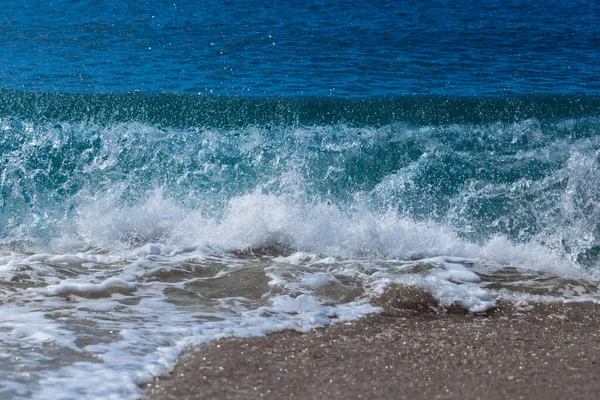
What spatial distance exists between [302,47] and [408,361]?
701cm

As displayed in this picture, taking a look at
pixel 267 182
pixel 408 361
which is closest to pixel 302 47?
pixel 267 182

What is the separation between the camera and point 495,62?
31.3 ft

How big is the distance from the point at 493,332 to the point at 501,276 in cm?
129

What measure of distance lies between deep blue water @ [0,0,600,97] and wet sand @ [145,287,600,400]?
4.25 m

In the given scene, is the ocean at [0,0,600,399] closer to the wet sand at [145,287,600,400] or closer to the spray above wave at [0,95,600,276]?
the spray above wave at [0,95,600,276]

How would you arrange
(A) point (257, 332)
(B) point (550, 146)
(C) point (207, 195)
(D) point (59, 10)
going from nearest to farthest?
(A) point (257, 332) → (C) point (207, 195) → (B) point (550, 146) → (D) point (59, 10)

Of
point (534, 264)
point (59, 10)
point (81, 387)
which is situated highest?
point (59, 10)

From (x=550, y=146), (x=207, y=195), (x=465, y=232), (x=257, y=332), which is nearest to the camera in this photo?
(x=257, y=332)

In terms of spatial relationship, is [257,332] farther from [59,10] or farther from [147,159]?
[59,10]

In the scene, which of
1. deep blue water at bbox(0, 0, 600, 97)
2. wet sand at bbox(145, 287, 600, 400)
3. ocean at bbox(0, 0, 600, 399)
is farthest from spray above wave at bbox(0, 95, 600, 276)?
wet sand at bbox(145, 287, 600, 400)

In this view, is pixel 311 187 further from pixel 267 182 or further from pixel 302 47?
pixel 302 47

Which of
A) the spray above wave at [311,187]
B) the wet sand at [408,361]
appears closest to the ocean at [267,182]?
the spray above wave at [311,187]

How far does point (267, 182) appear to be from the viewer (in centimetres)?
680

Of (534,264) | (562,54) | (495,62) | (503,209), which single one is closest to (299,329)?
(534,264)
